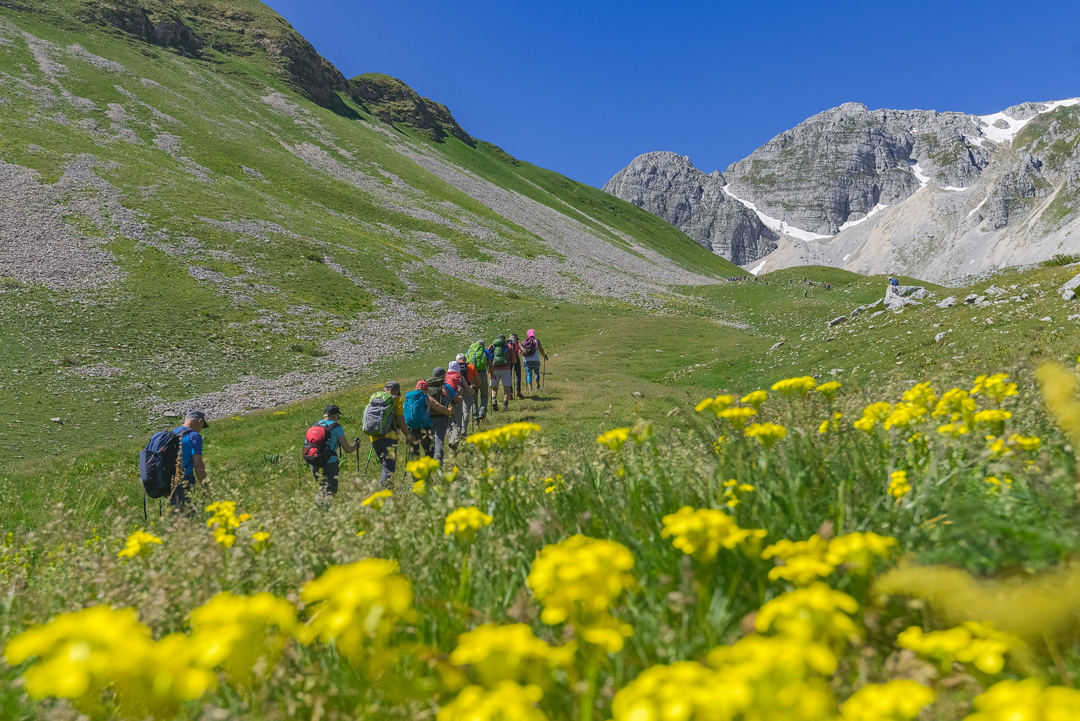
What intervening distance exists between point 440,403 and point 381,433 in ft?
7.98

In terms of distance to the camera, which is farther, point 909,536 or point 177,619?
point 177,619

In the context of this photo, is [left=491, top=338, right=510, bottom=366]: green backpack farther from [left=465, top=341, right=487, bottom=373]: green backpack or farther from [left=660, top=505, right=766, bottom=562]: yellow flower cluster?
[left=660, top=505, right=766, bottom=562]: yellow flower cluster

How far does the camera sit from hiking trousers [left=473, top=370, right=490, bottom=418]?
57.8 ft

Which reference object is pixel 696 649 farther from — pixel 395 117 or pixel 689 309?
pixel 395 117

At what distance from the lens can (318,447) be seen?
435 inches

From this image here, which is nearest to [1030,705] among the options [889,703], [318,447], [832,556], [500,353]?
[889,703]

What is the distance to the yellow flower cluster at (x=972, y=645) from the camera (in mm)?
1579

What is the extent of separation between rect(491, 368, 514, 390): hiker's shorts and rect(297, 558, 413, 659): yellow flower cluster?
17851 millimetres

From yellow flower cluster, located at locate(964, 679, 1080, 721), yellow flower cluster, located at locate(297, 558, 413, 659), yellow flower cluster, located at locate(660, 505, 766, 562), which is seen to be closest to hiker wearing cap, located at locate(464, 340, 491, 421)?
yellow flower cluster, located at locate(660, 505, 766, 562)

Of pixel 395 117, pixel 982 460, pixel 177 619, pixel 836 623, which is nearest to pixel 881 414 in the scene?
pixel 982 460

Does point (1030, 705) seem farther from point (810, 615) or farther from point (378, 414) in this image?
point (378, 414)

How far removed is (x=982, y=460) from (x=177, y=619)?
4.69m

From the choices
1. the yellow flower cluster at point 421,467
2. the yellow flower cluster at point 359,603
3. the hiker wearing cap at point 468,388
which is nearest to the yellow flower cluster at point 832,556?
the yellow flower cluster at point 359,603

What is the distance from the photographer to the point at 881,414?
3.94 metres
